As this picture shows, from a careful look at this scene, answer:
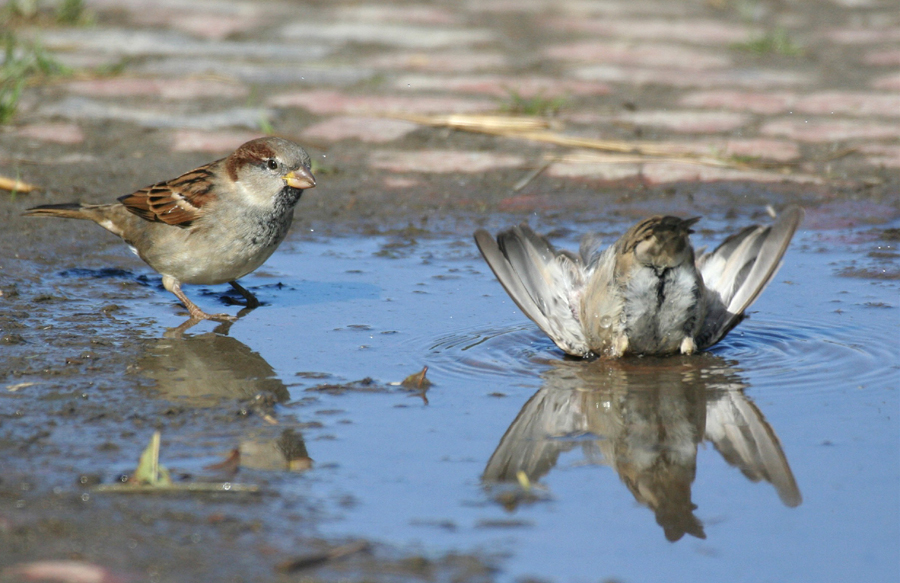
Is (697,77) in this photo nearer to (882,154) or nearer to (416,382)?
(882,154)

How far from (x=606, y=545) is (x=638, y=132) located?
4541 millimetres

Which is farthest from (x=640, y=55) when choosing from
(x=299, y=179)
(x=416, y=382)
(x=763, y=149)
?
(x=416, y=382)

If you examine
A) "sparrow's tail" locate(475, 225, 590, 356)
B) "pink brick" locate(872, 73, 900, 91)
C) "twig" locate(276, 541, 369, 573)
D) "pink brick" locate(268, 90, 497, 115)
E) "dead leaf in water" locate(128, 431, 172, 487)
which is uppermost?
"pink brick" locate(872, 73, 900, 91)

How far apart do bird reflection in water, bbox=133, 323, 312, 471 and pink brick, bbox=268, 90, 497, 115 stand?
290 cm

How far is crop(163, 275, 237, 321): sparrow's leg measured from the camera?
Answer: 4.34 metres

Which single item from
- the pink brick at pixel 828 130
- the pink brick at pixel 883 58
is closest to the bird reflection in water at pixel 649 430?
the pink brick at pixel 828 130

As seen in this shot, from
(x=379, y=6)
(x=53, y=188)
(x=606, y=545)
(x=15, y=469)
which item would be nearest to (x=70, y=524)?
(x=15, y=469)

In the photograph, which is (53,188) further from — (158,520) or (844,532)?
(844,532)

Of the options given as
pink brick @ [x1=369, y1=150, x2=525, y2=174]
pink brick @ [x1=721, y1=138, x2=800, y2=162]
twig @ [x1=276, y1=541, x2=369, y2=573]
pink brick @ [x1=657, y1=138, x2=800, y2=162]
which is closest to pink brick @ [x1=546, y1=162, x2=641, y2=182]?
pink brick @ [x1=369, y1=150, x2=525, y2=174]

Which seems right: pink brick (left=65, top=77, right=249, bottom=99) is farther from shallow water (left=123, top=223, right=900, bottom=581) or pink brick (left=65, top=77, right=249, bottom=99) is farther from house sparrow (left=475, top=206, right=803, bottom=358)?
house sparrow (left=475, top=206, right=803, bottom=358)

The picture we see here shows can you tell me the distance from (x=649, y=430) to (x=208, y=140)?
158 inches

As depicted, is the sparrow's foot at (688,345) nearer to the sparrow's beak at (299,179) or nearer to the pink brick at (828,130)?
the sparrow's beak at (299,179)

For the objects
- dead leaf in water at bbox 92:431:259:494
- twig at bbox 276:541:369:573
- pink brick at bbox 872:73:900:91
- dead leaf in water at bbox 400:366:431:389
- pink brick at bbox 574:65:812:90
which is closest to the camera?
twig at bbox 276:541:369:573

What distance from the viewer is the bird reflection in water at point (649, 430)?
8.65 feet
